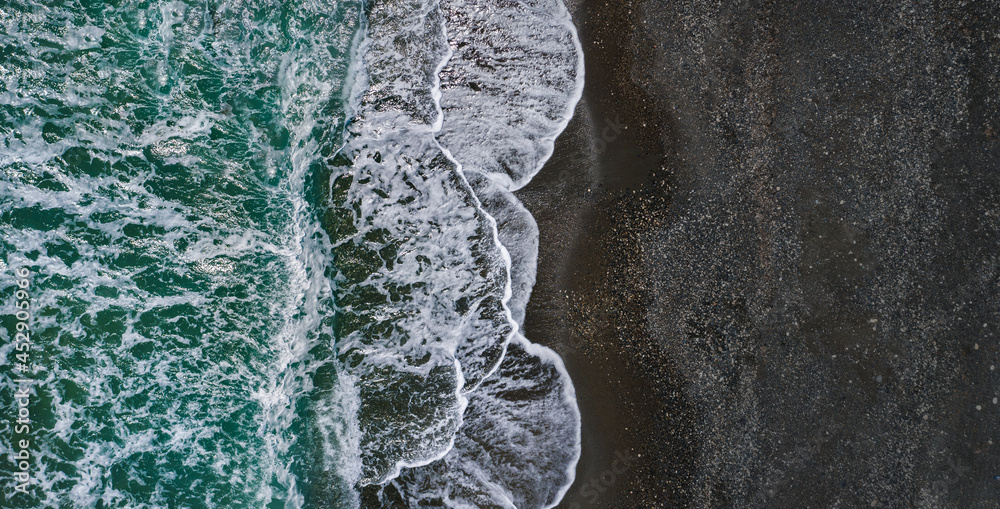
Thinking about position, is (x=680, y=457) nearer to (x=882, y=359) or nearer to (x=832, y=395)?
(x=832, y=395)

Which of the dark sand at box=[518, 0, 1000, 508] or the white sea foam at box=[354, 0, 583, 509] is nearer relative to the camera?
the dark sand at box=[518, 0, 1000, 508]

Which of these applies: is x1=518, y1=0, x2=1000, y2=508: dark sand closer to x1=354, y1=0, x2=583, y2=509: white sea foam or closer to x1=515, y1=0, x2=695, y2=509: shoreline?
x1=515, y1=0, x2=695, y2=509: shoreline

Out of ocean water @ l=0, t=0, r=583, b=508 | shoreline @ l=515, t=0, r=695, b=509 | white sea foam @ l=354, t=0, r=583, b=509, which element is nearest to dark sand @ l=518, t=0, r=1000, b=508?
shoreline @ l=515, t=0, r=695, b=509

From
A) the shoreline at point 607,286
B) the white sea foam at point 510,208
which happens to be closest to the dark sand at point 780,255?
the shoreline at point 607,286

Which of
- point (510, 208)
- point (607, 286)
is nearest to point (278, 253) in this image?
point (510, 208)

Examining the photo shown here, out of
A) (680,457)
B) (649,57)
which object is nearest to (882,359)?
(680,457)

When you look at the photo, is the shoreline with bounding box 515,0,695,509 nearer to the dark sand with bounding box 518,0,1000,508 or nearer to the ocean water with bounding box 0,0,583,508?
the dark sand with bounding box 518,0,1000,508

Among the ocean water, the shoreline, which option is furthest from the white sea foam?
the shoreline
